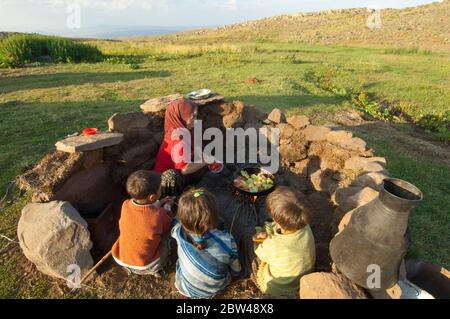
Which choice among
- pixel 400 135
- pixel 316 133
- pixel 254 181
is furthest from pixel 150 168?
pixel 400 135

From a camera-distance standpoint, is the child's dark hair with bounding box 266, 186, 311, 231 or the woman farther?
the woman

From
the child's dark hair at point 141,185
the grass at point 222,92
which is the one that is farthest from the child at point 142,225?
the grass at point 222,92

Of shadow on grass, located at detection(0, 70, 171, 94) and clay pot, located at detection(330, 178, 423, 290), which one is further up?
shadow on grass, located at detection(0, 70, 171, 94)

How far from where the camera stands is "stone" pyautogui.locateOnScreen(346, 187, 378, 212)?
141 inches

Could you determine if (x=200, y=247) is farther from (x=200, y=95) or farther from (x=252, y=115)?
(x=252, y=115)

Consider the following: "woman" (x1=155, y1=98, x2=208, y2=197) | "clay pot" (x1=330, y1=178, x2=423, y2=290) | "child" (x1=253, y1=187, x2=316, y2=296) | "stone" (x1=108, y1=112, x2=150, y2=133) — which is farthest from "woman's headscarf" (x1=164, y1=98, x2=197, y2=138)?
"clay pot" (x1=330, y1=178, x2=423, y2=290)

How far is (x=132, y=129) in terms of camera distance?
4.76 metres

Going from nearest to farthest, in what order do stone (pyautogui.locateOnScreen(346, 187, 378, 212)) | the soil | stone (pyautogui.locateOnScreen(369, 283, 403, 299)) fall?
stone (pyautogui.locateOnScreen(369, 283, 403, 299))
stone (pyautogui.locateOnScreen(346, 187, 378, 212))
the soil

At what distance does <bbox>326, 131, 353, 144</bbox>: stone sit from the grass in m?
1.44

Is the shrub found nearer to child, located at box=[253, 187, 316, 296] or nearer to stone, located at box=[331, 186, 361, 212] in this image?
stone, located at box=[331, 186, 361, 212]

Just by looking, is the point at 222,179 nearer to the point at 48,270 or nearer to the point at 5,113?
the point at 48,270

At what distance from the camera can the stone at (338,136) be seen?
15.6 feet
